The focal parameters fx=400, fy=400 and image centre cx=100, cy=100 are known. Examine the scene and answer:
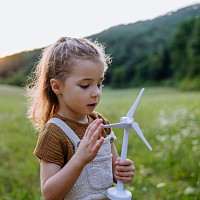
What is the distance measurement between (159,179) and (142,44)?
61.9ft

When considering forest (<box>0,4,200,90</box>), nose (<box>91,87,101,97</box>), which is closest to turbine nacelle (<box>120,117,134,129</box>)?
nose (<box>91,87,101,97</box>)

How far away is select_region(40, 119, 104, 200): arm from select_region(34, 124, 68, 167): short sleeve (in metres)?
0.03

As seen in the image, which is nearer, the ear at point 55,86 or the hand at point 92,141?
the hand at point 92,141

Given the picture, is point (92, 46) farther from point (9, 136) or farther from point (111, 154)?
point (9, 136)

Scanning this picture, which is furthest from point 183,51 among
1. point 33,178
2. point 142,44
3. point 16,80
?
point 33,178

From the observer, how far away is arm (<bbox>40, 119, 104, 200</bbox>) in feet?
5.51

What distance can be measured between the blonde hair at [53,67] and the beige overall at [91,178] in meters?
0.18

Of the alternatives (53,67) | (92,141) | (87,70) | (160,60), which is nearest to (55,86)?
(53,67)

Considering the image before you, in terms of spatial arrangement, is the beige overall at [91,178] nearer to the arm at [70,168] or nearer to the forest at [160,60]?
the arm at [70,168]

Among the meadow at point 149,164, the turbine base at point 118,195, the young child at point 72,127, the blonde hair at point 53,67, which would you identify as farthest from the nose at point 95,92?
the meadow at point 149,164

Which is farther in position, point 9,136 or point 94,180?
point 9,136

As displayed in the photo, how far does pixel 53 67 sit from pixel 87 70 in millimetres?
222

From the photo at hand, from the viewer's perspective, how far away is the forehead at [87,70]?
1871mm

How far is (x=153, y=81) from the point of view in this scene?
2564 centimetres
